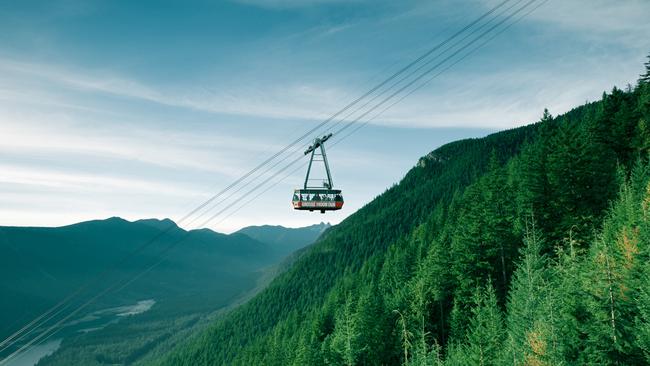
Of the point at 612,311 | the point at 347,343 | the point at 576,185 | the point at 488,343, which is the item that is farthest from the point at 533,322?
the point at 347,343

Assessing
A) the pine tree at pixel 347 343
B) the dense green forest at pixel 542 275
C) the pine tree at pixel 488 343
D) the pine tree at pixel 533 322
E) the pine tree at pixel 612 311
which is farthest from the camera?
the pine tree at pixel 347 343

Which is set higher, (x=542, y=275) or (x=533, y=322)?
(x=542, y=275)

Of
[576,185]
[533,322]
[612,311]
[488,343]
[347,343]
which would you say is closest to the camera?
[612,311]

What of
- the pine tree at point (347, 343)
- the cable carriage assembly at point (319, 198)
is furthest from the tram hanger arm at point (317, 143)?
the pine tree at point (347, 343)

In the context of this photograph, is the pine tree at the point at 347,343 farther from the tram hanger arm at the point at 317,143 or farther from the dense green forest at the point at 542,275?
the tram hanger arm at the point at 317,143

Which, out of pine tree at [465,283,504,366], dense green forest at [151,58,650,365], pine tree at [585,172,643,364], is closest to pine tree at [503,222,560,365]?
dense green forest at [151,58,650,365]

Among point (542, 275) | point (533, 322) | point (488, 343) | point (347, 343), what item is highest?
point (542, 275)

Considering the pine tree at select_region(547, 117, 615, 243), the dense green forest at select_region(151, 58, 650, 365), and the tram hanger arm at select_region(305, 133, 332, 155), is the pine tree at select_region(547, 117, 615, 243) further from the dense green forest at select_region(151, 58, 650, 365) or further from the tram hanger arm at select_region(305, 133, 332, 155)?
the tram hanger arm at select_region(305, 133, 332, 155)

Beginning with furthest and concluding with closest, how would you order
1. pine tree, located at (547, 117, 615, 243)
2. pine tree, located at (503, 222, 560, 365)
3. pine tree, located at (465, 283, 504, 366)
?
pine tree, located at (547, 117, 615, 243) < pine tree, located at (465, 283, 504, 366) < pine tree, located at (503, 222, 560, 365)

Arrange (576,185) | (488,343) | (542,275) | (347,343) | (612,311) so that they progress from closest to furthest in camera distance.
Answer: (612,311), (488,343), (542,275), (576,185), (347,343)

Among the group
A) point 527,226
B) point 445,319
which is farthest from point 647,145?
point 445,319

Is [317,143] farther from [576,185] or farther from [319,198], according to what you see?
[576,185]

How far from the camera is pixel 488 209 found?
171 ft

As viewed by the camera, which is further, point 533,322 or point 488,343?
point 488,343
